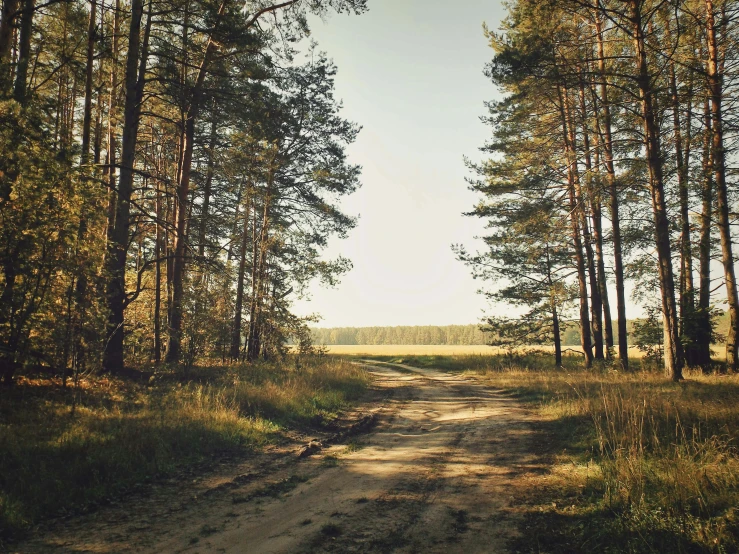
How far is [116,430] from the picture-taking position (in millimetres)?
6871

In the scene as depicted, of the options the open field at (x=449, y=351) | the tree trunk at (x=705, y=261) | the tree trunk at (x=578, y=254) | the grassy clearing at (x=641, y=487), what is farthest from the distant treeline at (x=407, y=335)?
the grassy clearing at (x=641, y=487)

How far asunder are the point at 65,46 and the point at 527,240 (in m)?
19.1

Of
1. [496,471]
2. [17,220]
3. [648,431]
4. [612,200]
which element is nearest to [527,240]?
[612,200]

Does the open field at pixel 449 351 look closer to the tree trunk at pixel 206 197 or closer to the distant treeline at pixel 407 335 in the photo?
the tree trunk at pixel 206 197

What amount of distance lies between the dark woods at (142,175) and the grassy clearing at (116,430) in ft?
4.37

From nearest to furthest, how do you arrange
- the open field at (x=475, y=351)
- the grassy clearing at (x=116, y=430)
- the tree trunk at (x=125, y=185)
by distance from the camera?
the grassy clearing at (x=116, y=430) < the tree trunk at (x=125, y=185) < the open field at (x=475, y=351)

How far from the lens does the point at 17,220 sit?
816cm

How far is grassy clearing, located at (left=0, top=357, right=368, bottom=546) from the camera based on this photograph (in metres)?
5.04

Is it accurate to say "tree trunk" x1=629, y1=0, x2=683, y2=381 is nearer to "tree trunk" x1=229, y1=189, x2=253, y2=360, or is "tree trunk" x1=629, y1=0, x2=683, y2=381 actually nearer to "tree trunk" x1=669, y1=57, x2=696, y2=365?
"tree trunk" x1=669, y1=57, x2=696, y2=365

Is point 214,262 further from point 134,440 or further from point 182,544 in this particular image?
point 182,544

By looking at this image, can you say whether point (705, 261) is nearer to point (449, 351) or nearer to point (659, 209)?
point (659, 209)

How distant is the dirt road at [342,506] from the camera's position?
12.9 ft

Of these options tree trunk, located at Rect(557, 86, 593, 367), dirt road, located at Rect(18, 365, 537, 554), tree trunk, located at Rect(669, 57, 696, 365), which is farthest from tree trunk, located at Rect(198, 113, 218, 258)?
tree trunk, located at Rect(669, 57, 696, 365)

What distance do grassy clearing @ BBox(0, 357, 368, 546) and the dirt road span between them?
662 millimetres
